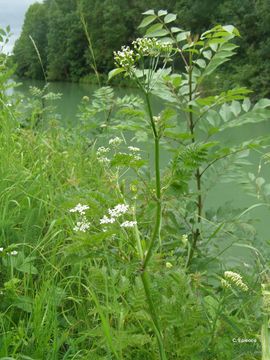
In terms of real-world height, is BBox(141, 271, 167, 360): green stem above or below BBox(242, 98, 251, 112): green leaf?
below

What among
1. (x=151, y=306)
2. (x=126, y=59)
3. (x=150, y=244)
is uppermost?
(x=126, y=59)

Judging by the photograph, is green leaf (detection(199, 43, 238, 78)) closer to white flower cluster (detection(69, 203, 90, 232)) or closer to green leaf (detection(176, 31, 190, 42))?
green leaf (detection(176, 31, 190, 42))

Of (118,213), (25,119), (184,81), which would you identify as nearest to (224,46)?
(184,81)

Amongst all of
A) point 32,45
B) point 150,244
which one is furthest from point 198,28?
point 150,244

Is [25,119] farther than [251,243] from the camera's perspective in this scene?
Yes

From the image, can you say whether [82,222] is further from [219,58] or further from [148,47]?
[219,58]

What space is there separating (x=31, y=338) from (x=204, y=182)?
71 centimetres

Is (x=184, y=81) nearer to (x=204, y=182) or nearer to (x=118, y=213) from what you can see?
(x=204, y=182)

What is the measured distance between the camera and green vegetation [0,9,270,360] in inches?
38.9

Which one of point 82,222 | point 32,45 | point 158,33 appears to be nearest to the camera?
point 82,222

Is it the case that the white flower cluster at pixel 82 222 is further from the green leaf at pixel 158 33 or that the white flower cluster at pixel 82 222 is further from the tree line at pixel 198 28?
the tree line at pixel 198 28

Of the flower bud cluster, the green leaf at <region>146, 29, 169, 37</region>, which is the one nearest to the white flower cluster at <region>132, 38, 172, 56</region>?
the flower bud cluster

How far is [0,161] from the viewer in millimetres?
1914

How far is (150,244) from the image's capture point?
836 mm
